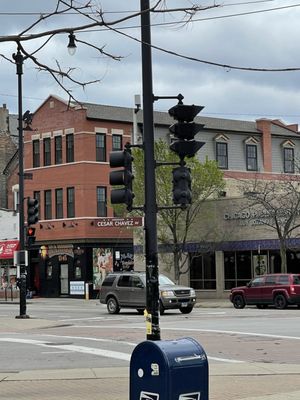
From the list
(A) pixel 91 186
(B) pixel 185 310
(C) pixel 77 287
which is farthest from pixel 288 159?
(B) pixel 185 310

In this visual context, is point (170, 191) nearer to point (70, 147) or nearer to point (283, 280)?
point (283, 280)

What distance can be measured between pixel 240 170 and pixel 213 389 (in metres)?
44.7

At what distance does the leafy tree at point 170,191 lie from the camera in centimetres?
4141

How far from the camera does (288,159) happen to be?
57.2 m

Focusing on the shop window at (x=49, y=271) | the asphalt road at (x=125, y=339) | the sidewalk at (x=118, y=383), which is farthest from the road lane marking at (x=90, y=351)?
the shop window at (x=49, y=271)

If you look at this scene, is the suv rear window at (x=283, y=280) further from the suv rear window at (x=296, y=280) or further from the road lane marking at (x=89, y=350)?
the road lane marking at (x=89, y=350)

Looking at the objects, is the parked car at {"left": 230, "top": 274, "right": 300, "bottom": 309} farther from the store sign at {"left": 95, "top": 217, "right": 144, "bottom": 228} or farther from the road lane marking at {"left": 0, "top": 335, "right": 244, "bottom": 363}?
the road lane marking at {"left": 0, "top": 335, "right": 244, "bottom": 363}

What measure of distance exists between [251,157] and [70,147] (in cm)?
1423

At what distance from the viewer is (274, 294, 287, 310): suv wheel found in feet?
104

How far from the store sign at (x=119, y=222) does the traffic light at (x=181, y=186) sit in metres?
28.0

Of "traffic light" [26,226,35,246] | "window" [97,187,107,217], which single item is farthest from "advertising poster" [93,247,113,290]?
"traffic light" [26,226,35,246]

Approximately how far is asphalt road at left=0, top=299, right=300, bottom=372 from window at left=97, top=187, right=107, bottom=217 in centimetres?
2299

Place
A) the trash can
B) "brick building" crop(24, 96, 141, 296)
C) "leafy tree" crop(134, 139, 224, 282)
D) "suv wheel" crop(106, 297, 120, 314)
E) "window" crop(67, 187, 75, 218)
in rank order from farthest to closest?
"window" crop(67, 187, 75, 218)
"brick building" crop(24, 96, 141, 296)
"leafy tree" crop(134, 139, 224, 282)
"suv wheel" crop(106, 297, 120, 314)
the trash can

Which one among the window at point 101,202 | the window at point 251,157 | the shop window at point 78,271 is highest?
the window at point 251,157
